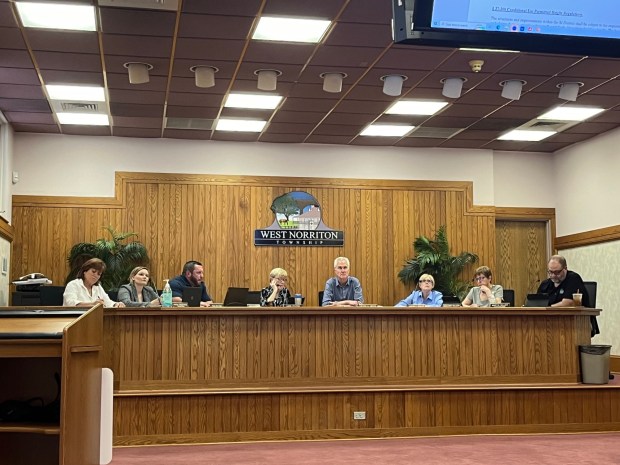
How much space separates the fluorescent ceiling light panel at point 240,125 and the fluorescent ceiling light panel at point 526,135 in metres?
3.44

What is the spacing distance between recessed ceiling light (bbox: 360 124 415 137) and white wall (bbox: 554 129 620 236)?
274 centimetres

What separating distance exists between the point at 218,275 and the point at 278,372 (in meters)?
4.50

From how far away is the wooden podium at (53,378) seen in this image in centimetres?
331

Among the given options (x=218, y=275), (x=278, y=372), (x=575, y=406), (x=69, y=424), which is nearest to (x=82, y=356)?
(x=69, y=424)

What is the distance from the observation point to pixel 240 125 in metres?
10.7

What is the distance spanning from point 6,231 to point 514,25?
28.1ft

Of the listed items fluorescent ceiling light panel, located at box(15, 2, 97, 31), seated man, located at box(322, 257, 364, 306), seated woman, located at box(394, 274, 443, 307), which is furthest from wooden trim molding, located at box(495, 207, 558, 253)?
fluorescent ceiling light panel, located at box(15, 2, 97, 31)

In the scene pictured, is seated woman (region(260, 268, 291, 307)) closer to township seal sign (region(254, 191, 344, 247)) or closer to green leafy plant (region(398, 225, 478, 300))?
township seal sign (region(254, 191, 344, 247))

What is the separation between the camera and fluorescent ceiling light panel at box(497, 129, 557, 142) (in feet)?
36.9

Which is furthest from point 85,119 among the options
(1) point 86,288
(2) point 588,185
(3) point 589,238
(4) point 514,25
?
(4) point 514,25

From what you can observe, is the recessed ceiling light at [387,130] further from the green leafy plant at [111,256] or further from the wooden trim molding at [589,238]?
the green leafy plant at [111,256]

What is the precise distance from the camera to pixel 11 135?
10742 mm

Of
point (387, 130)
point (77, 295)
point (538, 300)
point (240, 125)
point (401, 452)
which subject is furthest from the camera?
point (387, 130)

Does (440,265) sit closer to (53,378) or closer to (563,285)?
(563,285)
